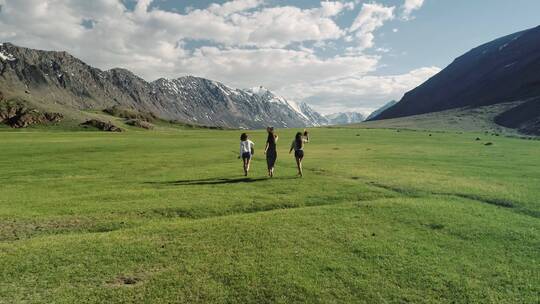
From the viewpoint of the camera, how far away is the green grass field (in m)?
12.8

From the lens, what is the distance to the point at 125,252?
1526 cm

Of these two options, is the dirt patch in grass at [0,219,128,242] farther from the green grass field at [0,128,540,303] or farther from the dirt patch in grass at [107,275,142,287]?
the dirt patch in grass at [107,275,142,287]

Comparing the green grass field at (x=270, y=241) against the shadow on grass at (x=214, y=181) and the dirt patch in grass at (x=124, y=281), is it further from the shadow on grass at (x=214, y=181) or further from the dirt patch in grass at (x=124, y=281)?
the shadow on grass at (x=214, y=181)

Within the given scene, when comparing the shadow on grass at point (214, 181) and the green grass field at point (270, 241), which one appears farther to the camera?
the shadow on grass at point (214, 181)

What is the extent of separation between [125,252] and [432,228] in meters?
13.4

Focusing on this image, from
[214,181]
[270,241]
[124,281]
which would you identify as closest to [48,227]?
[124,281]

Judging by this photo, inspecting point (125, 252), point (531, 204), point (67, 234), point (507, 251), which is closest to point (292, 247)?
point (125, 252)

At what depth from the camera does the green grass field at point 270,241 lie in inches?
505

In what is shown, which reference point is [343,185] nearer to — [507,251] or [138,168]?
[507,251]

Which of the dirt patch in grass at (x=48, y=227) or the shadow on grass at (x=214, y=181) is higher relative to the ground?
the shadow on grass at (x=214, y=181)

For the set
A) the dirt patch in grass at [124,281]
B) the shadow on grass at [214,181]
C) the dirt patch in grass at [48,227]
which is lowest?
the dirt patch in grass at [124,281]

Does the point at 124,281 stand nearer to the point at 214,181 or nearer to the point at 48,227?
the point at 48,227

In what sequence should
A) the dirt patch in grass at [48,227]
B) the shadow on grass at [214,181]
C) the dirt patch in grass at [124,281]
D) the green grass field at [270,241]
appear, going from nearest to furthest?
the green grass field at [270,241] < the dirt patch in grass at [124,281] < the dirt patch in grass at [48,227] < the shadow on grass at [214,181]

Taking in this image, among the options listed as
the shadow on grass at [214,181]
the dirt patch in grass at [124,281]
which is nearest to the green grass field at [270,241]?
the dirt patch in grass at [124,281]
